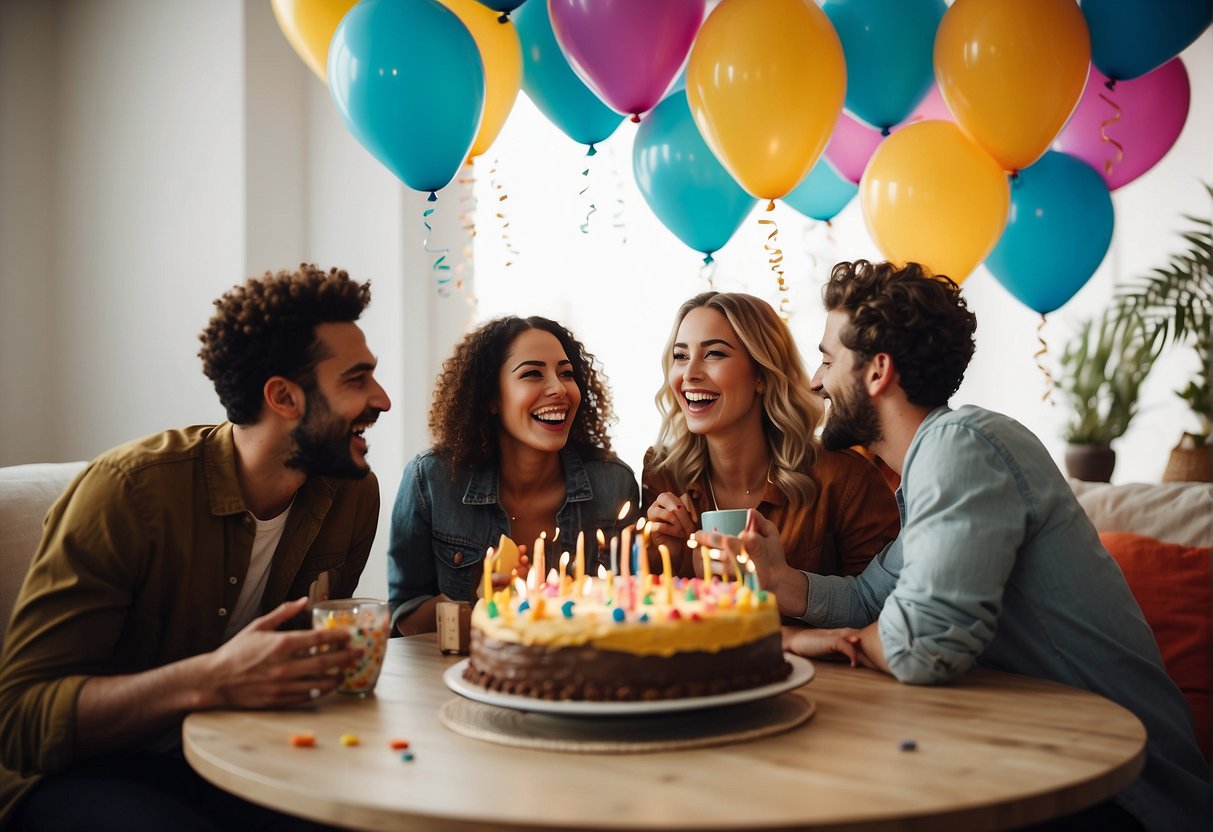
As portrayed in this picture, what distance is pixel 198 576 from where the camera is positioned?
2.11 metres

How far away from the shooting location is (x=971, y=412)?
77.4 inches

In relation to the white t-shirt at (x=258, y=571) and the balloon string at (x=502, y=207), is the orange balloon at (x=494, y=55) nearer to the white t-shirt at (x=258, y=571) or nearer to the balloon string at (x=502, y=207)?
the balloon string at (x=502, y=207)

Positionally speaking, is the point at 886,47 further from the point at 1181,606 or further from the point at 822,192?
the point at 1181,606

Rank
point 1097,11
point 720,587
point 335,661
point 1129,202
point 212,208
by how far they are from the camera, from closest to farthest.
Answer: point 335,661 → point 720,587 → point 1097,11 → point 212,208 → point 1129,202

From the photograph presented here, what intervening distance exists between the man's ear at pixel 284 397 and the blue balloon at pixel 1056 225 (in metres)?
2.13

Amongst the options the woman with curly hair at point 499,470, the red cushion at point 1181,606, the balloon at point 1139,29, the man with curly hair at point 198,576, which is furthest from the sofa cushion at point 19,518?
the balloon at point 1139,29

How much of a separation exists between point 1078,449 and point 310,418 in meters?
2.90

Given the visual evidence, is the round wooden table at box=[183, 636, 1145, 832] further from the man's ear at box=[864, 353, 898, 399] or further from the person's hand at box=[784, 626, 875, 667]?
the man's ear at box=[864, 353, 898, 399]

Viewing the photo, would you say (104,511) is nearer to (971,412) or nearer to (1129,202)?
(971,412)

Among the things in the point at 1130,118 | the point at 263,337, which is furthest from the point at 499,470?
the point at 1130,118

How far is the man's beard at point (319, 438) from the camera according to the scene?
7.09 ft

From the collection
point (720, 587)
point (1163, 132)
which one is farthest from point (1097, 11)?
point (720, 587)

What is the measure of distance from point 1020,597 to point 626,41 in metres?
1.56

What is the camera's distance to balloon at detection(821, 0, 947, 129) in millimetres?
2832
